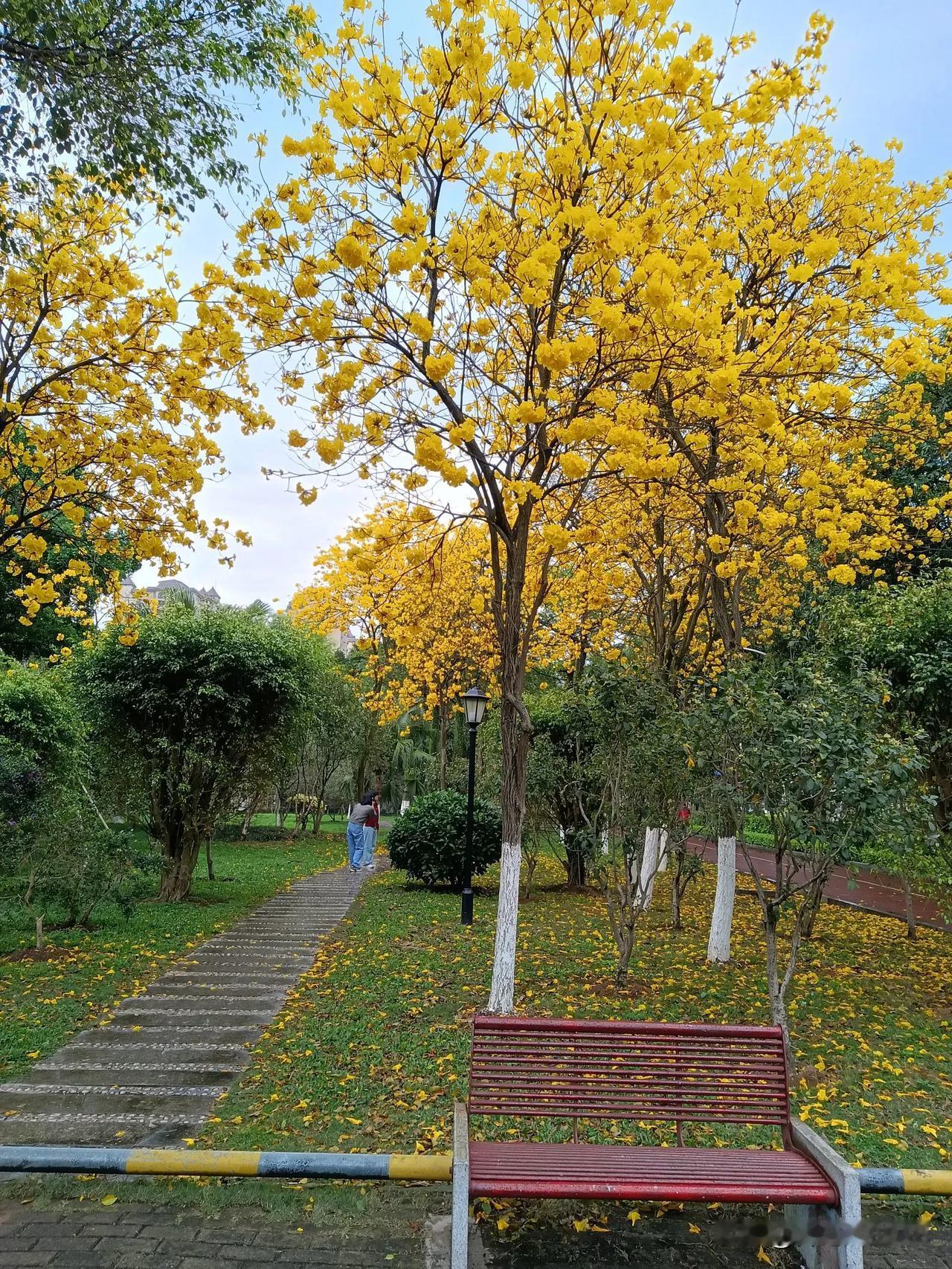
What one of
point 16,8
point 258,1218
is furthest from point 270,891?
point 16,8

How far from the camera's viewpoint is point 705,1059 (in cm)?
327

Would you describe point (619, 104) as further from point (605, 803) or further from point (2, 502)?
point (605, 803)

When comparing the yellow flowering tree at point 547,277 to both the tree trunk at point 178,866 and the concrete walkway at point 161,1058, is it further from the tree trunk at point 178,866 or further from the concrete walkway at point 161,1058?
the tree trunk at point 178,866

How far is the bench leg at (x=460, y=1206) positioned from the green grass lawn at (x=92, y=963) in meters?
3.15

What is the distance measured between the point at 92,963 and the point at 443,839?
220 inches

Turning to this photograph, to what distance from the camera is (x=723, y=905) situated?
7551mm

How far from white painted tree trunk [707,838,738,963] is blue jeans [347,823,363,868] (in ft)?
27.1

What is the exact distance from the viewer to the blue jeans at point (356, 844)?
14523 mm

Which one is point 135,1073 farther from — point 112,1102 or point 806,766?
point 806,766

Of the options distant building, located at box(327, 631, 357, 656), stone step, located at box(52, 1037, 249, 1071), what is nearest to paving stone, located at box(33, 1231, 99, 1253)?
stone step, located at box(52, 1037, 249, 1071)

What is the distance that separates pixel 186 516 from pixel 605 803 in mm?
4404

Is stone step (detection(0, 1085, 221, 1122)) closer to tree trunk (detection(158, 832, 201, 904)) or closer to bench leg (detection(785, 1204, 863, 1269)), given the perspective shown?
bench leg (detection(785, 1204, 863, 1269))

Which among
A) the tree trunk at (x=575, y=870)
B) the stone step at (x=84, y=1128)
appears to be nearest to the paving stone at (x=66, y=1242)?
the stone step at (x=84, y=1128)

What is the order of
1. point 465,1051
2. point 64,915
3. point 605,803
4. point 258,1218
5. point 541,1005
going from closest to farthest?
1. point 258,1218
2. point 465,1051
3. point 541,1005
4. point 605,803
5. point 64,915
